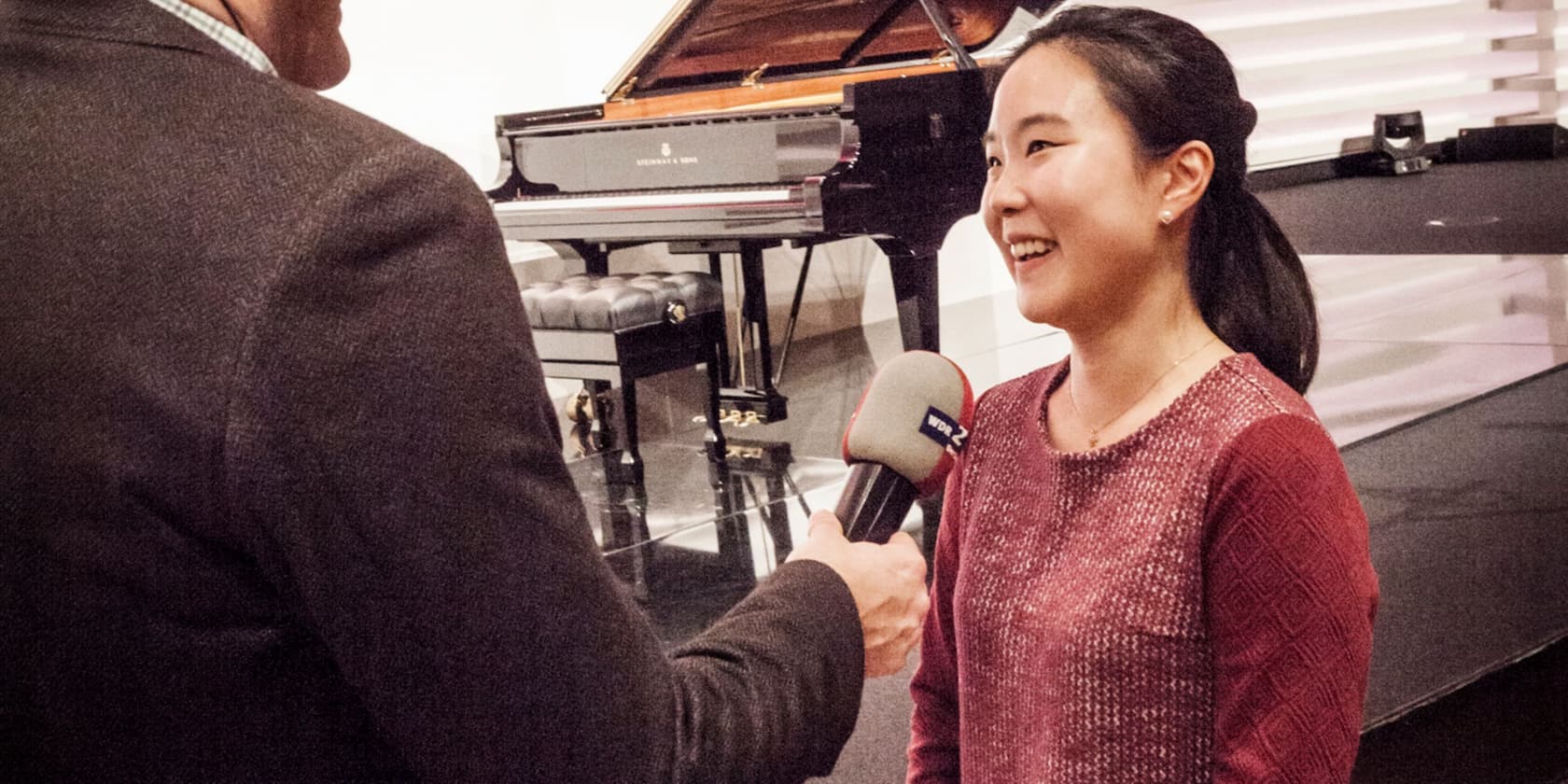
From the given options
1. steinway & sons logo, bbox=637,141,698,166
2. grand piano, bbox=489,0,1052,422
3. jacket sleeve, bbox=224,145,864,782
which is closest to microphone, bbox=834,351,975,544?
jacket sleeve, bbox=224,145,864,782

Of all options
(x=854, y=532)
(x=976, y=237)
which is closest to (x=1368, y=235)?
(x=976, y=237)

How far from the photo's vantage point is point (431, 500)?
771mm

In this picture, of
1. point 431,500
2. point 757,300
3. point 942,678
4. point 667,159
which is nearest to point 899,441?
point 942,678

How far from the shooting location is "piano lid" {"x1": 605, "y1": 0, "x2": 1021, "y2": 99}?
513cm

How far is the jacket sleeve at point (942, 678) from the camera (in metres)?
1.57

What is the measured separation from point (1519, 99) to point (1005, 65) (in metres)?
8.01

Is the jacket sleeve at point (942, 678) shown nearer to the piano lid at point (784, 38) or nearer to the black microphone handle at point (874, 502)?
the black microphone handle at point (874, 502)

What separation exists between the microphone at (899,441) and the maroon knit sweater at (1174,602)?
100mm

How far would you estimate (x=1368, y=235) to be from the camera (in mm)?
5141

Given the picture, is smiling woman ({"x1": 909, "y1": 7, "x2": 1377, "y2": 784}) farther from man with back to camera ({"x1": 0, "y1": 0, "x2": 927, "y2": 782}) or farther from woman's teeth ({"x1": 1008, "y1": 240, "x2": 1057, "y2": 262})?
man with back to camera ({"x1": 0, "y1": 0, "x2": 927, "y2": 782})

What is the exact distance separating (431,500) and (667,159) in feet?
14.1

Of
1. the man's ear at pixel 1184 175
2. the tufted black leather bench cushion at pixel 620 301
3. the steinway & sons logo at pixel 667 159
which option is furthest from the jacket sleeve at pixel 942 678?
the steinway & sons logo at pixel 667 159

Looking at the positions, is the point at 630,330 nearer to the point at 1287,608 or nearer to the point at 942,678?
the point at 942,678

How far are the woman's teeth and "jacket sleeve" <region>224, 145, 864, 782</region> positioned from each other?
2.36 feet
